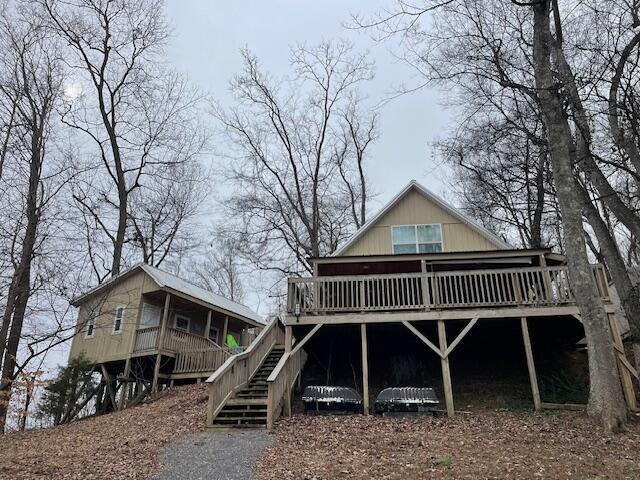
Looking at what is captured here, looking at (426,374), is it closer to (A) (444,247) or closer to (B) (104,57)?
(A) (444,247)

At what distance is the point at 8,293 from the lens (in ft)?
37.6

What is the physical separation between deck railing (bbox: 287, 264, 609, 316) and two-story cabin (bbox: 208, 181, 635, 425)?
0.03 metres

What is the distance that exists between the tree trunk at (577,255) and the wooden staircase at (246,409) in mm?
6661

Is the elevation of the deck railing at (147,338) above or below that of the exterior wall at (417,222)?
below

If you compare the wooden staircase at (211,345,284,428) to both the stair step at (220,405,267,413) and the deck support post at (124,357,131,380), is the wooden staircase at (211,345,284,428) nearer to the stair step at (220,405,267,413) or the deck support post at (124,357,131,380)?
the stair step at (220,405,267,413)

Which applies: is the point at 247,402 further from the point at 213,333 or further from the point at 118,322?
the point at 213,333

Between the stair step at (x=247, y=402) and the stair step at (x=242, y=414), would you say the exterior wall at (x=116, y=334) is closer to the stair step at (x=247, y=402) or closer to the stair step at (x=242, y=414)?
the stair step at (x=247, y=402)

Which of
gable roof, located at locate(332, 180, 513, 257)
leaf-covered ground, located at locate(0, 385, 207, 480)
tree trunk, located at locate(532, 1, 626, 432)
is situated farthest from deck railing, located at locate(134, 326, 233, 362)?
tree trunk, located at locate(532, 1, 626, 432)

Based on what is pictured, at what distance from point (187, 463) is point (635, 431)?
25.2 feet

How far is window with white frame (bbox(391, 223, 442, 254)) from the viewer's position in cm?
1608

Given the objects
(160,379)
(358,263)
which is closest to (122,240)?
(160,379)

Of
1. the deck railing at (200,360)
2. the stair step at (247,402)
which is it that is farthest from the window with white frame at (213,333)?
the stair step at (247,402)

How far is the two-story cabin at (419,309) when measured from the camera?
11.8m

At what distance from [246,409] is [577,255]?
26.0ft
